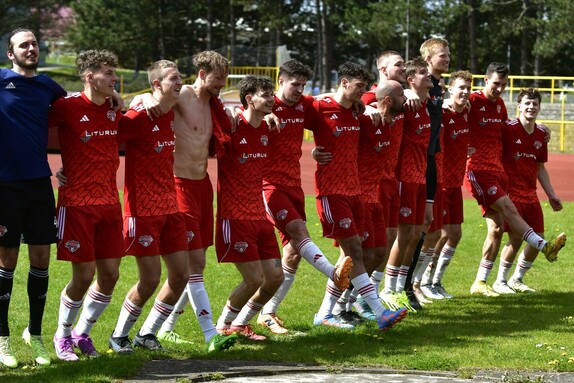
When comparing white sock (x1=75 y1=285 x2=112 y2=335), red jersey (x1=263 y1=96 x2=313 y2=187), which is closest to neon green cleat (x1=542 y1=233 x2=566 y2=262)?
red jersey (x1=263 y1=96 x2=313 y2=187)

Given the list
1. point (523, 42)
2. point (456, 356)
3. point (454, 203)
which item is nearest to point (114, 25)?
point (523, 42)

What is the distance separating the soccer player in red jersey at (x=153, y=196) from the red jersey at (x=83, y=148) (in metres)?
0.25

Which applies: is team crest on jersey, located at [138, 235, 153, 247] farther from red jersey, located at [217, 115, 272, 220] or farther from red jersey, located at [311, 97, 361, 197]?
red jersey, located at [311, 97, 361, 197]

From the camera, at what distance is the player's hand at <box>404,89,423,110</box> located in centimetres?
1054

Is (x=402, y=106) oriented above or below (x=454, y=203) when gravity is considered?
above

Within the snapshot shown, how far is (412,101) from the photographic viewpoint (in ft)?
34.6

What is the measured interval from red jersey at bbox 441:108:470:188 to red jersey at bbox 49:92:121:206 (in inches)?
184

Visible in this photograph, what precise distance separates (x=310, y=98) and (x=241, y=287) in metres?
1.85

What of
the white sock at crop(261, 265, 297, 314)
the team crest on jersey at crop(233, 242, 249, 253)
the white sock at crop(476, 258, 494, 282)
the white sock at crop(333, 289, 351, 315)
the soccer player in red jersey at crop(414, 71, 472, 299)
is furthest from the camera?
the white sock at crop(476, 258, 494, 282)

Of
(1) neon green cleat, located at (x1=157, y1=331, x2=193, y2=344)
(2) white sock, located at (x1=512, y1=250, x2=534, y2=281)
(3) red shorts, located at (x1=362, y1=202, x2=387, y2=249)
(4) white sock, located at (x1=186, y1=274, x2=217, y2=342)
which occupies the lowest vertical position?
(2) white sock, located at (x1=512, y1=250, x2=534, y2=281)

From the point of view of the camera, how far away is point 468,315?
35.9 ft

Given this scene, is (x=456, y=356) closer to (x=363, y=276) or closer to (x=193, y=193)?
(x=363, y=276)

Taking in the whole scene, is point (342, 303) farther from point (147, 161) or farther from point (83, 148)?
point (83, 148)

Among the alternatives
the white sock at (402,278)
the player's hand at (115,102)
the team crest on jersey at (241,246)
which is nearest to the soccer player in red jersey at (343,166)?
the team crest on jersey at (241,246)
